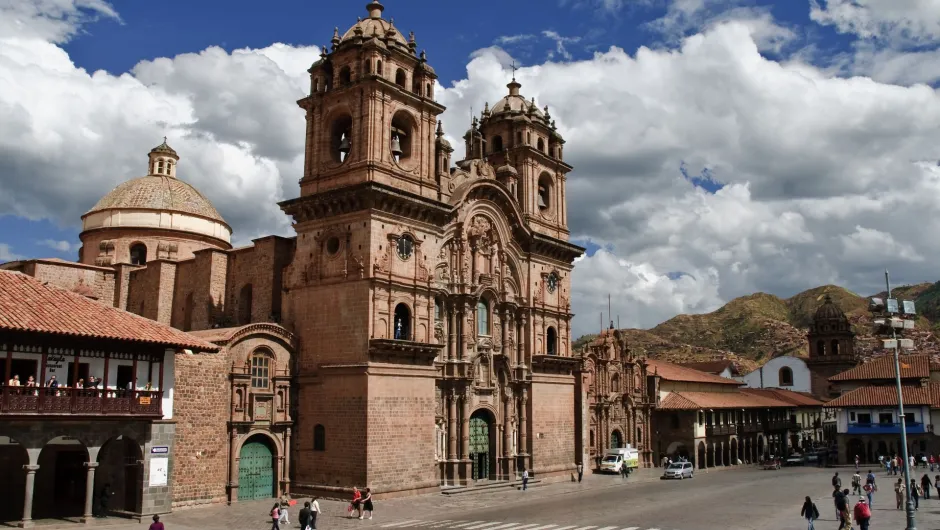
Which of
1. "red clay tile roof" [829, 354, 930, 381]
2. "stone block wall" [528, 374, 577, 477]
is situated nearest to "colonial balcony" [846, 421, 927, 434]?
"red clay tile roof" [829, 354, 930, 381]

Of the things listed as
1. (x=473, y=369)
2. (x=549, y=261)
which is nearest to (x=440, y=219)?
(x=473, y=369)

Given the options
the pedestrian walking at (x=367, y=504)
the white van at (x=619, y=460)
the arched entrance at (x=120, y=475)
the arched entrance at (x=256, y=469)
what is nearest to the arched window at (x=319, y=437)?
the arched entrance at (x=256, y=469)

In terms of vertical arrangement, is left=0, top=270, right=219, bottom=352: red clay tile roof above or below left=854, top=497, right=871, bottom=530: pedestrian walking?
above

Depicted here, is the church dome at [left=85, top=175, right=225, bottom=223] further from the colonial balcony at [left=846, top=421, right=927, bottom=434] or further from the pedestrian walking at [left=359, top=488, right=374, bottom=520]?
the colonial balcony at [left=846, top=421, right=927, bottom=434]

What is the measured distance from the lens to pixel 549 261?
54.6 metres

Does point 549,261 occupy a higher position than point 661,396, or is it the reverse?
point 549,261

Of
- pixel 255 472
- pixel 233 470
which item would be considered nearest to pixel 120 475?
pixel 233 470

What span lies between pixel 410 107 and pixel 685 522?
2547 centimetres

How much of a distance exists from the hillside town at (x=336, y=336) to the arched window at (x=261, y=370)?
91 millimetres

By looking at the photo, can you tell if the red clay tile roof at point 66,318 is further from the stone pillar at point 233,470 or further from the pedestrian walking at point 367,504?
the pedestrian walking at point 367,504

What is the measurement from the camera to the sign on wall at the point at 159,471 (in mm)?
32938

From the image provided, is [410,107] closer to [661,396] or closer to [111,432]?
[111,432]

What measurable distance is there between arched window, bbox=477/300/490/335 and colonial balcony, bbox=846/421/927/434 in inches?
1549

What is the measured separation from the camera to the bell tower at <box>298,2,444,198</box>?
1670 inches
